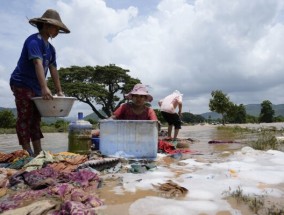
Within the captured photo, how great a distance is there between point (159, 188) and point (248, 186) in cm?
78

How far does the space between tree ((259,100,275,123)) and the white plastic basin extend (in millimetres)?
46111

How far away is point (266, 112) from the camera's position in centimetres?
4762

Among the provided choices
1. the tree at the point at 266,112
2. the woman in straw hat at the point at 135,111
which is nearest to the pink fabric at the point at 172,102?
the woman in straw hat at the point at 135,111

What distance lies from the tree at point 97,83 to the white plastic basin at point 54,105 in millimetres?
26044

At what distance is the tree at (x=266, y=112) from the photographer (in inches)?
1860

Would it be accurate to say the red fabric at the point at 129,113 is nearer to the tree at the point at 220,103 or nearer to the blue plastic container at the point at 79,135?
the blue plastic container at the point at 79,135

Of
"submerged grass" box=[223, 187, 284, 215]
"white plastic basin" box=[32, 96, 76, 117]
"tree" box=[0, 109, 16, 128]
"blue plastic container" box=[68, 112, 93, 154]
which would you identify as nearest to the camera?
A: "submerged grass" box=[223, 187, 284, 215]

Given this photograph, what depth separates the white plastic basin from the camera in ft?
13.8

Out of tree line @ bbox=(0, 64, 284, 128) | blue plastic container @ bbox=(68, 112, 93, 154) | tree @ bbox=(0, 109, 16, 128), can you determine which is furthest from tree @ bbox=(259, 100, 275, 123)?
blue plastic container @ bbox=(68, 112, 93, 154)

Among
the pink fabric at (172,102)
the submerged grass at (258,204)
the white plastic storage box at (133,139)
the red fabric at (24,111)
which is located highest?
the pink fabric at (172,102)

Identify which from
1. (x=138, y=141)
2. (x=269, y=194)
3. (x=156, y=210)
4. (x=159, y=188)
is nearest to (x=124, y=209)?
(x=156, y=210)

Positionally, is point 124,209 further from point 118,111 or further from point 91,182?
point 118,111

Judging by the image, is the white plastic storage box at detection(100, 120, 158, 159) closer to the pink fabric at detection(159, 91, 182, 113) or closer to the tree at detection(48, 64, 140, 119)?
the pink fabric at detection(159, 91, 182, 113)

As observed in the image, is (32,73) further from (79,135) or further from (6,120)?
(6,120)
